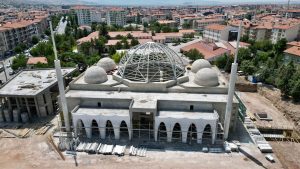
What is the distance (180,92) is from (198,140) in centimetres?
920

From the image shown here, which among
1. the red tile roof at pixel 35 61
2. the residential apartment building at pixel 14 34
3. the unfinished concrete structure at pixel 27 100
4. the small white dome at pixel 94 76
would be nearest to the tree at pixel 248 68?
the small white dome at pixel 94 76

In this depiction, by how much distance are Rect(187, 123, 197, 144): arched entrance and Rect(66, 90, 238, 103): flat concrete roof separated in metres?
4.39

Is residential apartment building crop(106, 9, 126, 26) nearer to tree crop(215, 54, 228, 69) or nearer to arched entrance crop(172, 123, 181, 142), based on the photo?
tree crop(215, 54, 228, 69)

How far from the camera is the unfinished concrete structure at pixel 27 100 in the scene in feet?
149

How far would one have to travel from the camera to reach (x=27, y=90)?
152ft

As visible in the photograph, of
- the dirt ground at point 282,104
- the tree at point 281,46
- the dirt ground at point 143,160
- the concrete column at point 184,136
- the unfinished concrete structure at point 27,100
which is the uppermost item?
the tree at point 281,46

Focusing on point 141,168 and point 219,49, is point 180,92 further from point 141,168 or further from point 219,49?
point 219,49

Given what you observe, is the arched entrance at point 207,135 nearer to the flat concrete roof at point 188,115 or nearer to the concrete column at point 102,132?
the flat concrete roof at point 188,115

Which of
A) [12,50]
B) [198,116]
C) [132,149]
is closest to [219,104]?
[198,116]

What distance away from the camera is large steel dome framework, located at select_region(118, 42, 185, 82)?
45.6 meters

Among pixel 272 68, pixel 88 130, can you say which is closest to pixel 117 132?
pixel 88 130

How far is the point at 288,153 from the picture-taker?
124ft

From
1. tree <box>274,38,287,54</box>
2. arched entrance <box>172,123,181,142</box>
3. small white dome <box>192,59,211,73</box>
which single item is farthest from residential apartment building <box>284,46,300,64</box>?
arched entrance <box>172,123,181,142</box>

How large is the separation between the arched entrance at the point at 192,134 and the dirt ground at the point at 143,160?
2.88m
